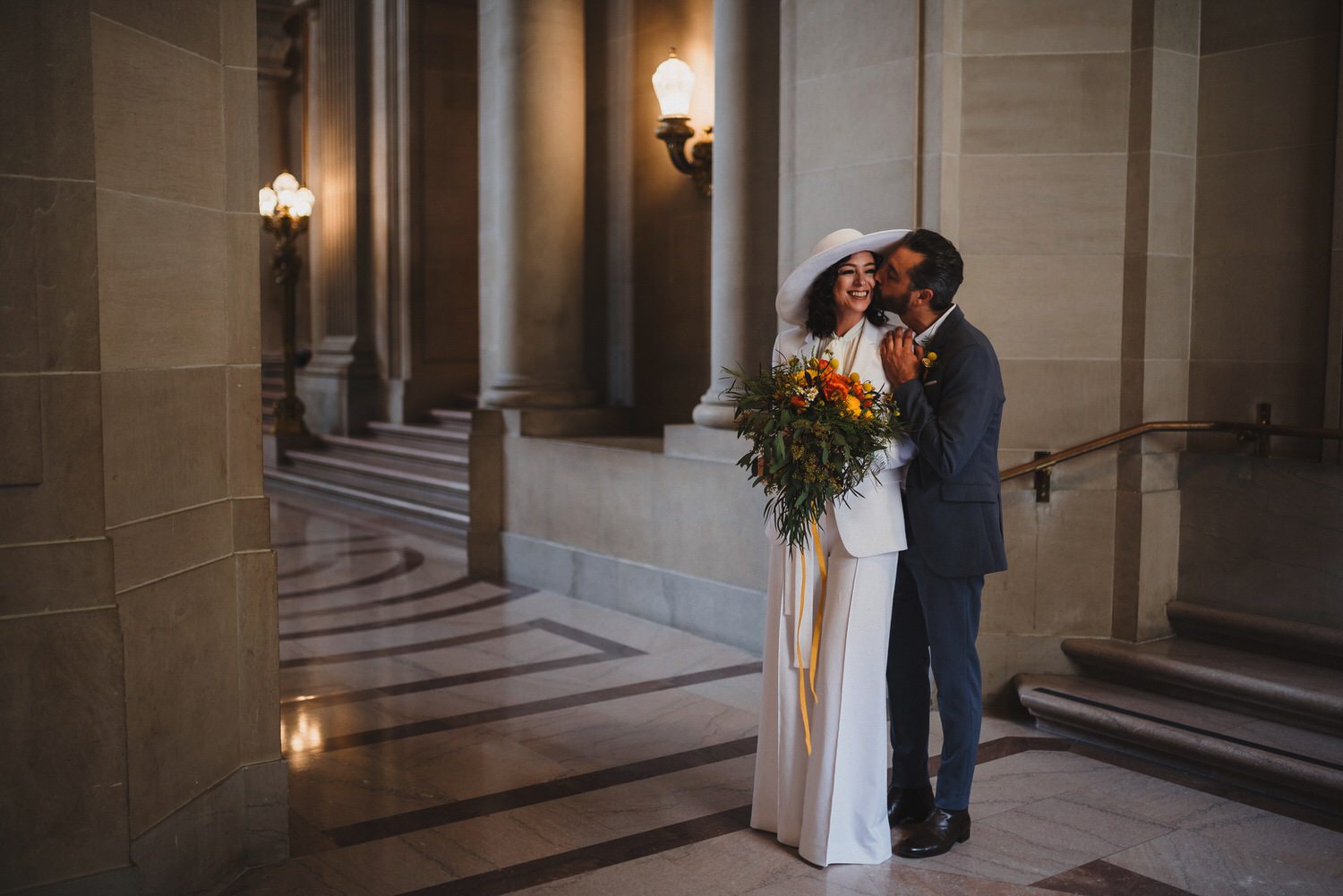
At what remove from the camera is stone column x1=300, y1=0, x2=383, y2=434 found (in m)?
15.8

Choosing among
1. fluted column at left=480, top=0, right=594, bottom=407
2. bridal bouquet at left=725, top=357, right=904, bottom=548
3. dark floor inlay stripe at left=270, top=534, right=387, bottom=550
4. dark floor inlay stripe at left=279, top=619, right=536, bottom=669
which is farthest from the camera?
dark floor inlay stripe at left=270, top=534, right=387, bottom=550

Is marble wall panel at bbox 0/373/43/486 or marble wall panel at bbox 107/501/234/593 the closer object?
marble wall panel at bbox 0/373/43/486

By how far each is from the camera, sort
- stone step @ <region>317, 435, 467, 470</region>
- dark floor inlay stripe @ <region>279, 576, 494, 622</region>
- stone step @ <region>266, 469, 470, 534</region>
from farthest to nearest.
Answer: stone step @ <region>317, 435, 467, 470</region> → stone step @ <region>266, 469, 470, 534</region> → dark floor inlay stripe @ <region>279, 576, 494, 622</region>

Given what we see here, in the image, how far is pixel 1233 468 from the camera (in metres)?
5.99

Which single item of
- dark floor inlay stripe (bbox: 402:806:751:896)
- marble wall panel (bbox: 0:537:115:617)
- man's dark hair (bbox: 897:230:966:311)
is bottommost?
dark floor inlay stripe (bbox: 402:806:751:896)

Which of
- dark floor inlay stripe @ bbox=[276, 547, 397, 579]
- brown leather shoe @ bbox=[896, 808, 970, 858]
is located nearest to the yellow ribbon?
brown leather shoe @ bbox=[896, 808, 970, 858]

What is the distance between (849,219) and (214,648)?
3689 millimetres

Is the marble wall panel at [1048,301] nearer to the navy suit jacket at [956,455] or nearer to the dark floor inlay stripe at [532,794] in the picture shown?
the navy suit jacket at [956,455]

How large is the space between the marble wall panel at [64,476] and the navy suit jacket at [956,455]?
2411 millimetres

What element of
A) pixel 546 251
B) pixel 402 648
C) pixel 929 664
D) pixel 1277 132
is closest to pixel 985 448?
pixel 929 664

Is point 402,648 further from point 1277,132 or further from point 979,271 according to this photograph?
point 1277,132

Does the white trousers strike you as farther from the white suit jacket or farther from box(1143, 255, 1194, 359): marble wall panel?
box(1143, 255, 1194, 359): marble wall panel

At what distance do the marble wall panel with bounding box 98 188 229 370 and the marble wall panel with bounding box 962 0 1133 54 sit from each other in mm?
3551

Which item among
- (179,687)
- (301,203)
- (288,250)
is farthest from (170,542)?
(288,250)
